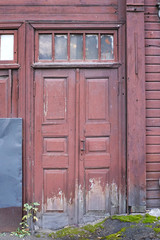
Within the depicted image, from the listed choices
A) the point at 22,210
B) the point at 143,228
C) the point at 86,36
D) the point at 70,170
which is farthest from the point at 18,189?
the point at 86,36

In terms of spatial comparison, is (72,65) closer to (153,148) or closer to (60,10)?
(60,10)

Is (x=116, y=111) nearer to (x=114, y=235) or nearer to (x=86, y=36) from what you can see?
(x=86, y=36)

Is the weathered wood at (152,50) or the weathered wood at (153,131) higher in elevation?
the weathered wood at (152,50)

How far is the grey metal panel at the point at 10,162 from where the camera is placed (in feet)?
12.7

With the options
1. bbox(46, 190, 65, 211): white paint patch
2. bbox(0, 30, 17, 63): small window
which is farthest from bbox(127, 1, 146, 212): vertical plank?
bbox(0, 30, 17, 63): small window

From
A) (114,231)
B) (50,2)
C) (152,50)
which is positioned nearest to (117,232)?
(114,231)

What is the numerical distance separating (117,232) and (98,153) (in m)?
1.16

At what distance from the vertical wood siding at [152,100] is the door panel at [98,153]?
504mm

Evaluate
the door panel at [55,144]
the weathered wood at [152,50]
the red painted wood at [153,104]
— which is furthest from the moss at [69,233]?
the weathered wood at [152,50]

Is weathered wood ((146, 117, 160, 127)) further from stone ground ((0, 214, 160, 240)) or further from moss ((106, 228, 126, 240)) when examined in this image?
moss ((106, 228, 126, 240))

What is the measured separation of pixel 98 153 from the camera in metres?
4.02

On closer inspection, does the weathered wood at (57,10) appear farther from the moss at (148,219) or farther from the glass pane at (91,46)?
the moss at (148,219)

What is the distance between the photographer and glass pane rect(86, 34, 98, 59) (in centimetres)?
408

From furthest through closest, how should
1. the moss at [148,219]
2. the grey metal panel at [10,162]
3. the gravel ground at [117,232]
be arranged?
1. the grey metal panel at [10,162]
2. the moss at [148,219]
3. the gravel ground at [117,232]
